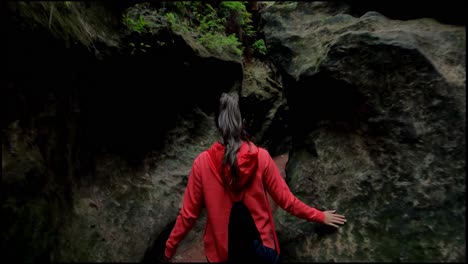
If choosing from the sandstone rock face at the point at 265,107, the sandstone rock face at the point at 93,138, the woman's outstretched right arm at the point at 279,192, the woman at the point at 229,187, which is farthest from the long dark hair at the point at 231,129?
the sandstone rock face at the point at 265,107

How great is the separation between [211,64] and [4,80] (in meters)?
4.86

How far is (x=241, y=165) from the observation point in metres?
3.02

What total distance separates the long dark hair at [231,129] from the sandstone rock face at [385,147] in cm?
181

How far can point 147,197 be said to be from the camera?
534cm

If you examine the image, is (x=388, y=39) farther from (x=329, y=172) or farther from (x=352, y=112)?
(x=329, y=172)

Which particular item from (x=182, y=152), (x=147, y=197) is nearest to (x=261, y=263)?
(x=147, y=197)

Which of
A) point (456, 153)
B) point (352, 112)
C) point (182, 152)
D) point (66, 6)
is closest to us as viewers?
point (456, 153)

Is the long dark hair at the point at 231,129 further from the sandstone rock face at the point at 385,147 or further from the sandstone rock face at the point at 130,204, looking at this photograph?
the sandstone rock face at the point at 130,204

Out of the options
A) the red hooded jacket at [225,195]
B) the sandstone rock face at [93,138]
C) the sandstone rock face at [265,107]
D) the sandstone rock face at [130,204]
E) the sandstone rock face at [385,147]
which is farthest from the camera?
the sandstone rock face at [265,107]

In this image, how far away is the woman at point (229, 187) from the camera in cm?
309

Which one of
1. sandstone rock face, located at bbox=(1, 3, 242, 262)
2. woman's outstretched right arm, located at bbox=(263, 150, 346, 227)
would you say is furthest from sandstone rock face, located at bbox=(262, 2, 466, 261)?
sandstone rock face, located at bbox=(1, 3, 242, 262)

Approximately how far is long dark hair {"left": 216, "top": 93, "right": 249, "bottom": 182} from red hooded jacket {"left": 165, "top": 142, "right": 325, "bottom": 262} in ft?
0.22

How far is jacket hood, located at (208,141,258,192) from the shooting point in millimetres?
3045

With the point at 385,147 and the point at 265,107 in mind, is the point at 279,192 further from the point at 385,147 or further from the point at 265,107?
the point at 265,107
